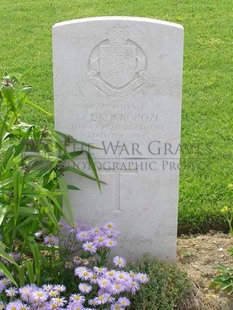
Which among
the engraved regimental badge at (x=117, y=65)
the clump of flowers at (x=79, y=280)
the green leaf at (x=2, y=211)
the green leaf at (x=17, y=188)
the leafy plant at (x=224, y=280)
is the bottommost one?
the leafy plant at (x=224, y=280)

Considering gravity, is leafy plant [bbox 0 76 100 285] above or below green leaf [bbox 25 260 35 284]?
above

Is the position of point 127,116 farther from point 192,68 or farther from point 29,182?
point 192,68

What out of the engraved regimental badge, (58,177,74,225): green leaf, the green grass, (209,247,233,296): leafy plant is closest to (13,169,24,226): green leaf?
(58,177,74,225): green leaf

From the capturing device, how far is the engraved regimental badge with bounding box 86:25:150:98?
3.16m

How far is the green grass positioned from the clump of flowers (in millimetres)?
965

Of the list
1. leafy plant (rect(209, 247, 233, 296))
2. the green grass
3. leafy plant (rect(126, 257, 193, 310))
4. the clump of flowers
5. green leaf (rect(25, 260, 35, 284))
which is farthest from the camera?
the green grass

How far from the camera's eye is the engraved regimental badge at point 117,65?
316 centimetres

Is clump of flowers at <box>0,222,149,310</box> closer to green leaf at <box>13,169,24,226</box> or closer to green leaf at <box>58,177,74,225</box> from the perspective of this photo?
green leaf at <box>58,177,74,225</box>

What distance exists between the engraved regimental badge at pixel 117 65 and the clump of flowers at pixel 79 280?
28.4 inches

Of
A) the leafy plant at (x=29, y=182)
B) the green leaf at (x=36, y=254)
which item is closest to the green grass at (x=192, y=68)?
the leafy plant at (x=29, y=182)

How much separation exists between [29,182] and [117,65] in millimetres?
749

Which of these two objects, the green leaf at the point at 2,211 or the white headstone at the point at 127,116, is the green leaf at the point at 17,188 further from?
the white headstone at the point at 127,116

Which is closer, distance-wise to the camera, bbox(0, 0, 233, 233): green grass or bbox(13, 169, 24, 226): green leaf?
bbox(13, 169, 24, 226): green leaf

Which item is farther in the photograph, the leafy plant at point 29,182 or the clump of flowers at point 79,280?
the leafy plant at point 29,182
